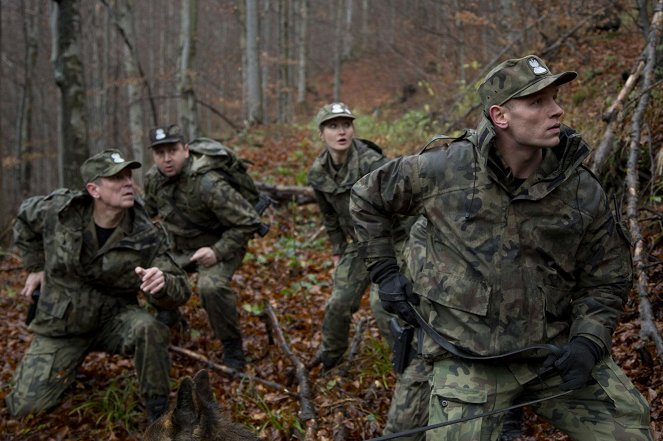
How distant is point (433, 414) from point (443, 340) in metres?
0.40

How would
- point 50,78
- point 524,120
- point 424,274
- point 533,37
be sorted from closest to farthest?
point 524,120 → point 424,274 → point 533,37 → point 50,78

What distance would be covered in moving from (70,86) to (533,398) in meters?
7.27

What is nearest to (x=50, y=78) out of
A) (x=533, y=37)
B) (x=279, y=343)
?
(x=533, y=37)

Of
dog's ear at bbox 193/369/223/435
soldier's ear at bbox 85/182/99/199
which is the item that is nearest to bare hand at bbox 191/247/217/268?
soldier's ear at bbox 85/182/99/199

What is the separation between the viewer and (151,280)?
484 centimetres

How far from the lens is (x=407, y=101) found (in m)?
26.1

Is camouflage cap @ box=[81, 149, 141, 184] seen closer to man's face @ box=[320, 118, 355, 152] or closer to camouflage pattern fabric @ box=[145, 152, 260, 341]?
camouflage pattern fabric @ box=[145, 152, 260, 341]

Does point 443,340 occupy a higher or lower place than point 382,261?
lower

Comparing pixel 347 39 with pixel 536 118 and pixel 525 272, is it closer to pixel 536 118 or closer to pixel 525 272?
pixel 536 118

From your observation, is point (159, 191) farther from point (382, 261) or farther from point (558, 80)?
point (558, 80)

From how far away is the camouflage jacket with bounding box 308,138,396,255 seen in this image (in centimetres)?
593

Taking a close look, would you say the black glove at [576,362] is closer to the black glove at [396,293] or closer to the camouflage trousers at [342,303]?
the black glove at [396,293]

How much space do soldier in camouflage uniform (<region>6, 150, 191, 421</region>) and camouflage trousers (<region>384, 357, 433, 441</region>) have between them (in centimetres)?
228

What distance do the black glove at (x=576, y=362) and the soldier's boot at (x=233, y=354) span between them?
12.9 ft
